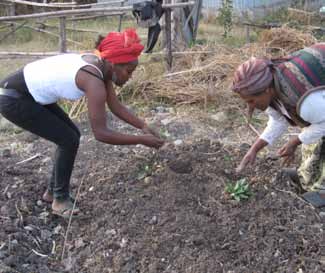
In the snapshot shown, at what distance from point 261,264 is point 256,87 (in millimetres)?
908

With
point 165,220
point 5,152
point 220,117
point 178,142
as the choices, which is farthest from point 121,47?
point 220,117

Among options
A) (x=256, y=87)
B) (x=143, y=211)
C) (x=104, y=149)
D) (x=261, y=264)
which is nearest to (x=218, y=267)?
(x=261, y=264)

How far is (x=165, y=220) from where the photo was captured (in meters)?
3.13

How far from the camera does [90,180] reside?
373 cm

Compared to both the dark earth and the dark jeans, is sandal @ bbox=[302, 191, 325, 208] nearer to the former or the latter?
the dark earth

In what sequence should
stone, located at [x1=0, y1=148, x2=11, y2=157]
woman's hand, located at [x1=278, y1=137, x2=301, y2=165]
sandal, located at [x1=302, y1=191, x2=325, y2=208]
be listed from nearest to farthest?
woman's hand, located at [x1=278, y1=137, x2=301, y2=165] → sandal, located at [x1=302, y1=191, x2=325, y2=208] → stone, located at [x1=0, y1=148, x2=11, y2=157]

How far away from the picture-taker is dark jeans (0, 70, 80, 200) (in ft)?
9.71

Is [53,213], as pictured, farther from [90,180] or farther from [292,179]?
[292,179]

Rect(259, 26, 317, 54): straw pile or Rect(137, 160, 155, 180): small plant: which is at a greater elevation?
Rect(259, 26, 317, 54): straw pile

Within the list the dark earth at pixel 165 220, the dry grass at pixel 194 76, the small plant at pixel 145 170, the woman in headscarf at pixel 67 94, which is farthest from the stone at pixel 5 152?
the small plant at pixel 145 170

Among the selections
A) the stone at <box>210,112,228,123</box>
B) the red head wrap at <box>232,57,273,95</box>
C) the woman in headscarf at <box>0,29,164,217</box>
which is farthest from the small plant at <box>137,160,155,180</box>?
the stone at <box>210,112,228,123</box>

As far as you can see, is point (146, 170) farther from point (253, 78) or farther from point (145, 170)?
point (253, 78)

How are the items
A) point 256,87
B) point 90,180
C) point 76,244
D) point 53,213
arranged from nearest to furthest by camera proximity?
point 256,87, point 76,244, point 53,213, point 90,180

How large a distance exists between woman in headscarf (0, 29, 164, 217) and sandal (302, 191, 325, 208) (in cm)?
99
